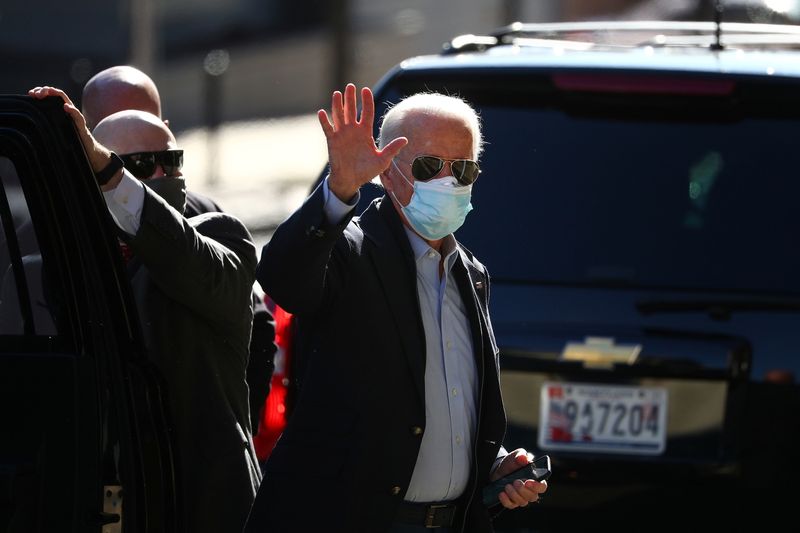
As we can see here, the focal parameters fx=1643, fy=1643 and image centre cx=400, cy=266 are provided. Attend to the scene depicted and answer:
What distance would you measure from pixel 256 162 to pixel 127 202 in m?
20.3

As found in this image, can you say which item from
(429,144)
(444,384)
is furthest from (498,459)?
(429,144)

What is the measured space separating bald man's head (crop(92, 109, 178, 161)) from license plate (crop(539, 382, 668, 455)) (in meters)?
1.21

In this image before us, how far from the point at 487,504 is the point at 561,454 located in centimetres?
85

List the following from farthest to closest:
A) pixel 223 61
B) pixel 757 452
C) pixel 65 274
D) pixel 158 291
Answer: pixel 223 61 → pixel 757 452 → pixel 158 291 → pixel 65 274

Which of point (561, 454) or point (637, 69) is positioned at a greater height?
point (637, 69)

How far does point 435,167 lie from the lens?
3375mm

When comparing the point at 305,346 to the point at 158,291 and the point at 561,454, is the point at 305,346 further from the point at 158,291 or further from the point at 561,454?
the point at 561,454

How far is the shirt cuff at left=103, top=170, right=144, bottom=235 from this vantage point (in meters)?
3.21

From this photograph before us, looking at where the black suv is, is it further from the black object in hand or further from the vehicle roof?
the black object in hand

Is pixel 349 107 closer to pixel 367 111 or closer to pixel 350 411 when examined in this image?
pixel 367 111

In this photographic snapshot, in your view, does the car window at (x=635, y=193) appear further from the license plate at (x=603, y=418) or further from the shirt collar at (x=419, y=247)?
the shirt collar at (x=419, y=247)

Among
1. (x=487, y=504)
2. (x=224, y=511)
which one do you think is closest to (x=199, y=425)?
(x=224, y=511)

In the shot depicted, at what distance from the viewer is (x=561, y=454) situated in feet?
13.9

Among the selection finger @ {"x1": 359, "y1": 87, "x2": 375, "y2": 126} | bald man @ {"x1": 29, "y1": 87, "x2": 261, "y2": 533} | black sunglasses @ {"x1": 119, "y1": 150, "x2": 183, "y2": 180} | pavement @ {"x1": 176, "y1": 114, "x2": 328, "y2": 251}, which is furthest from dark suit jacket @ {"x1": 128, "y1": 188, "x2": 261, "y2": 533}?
pavement @ {"x1": 176, "y1": 114, "x2": 328, "y2": 251}
